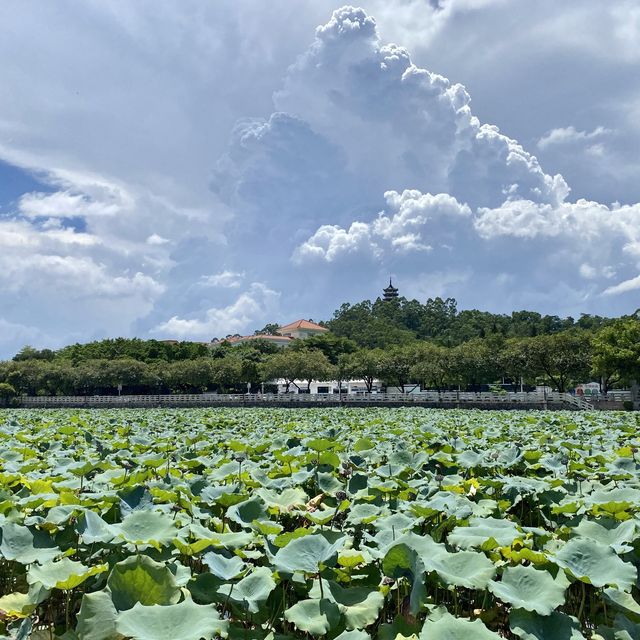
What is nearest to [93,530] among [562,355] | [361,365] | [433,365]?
[562,355]

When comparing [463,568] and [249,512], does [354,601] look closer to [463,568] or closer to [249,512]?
[463,568]

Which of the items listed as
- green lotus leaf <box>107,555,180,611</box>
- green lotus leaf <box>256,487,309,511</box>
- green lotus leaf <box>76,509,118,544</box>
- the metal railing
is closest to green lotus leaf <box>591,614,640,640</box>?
green lotus leaf <box>107,555,180,611</box>

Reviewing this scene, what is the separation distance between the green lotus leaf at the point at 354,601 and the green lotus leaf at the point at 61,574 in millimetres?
784

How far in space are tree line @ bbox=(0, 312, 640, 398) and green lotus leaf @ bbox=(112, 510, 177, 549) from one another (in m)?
32.3

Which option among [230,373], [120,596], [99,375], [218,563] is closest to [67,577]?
[120,596]

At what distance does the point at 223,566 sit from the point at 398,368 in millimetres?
49230

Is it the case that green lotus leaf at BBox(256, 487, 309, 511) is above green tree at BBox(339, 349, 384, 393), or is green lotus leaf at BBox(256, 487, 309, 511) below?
below

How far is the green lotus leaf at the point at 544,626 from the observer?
5.70 feet

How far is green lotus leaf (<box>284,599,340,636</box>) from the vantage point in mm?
1773

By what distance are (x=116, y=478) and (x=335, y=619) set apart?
2.48 metres

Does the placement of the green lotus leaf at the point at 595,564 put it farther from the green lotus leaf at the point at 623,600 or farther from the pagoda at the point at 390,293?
the pagoda at the point at 390,293

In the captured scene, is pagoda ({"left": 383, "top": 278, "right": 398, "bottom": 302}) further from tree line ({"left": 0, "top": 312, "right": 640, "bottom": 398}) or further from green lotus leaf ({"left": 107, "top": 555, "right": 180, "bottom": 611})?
green lotus leaf ({"left": 107, "top": 555, "right": 180, "bottom": 611})

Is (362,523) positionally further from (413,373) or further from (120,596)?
(413,373)

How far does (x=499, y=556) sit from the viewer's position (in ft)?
7.63
